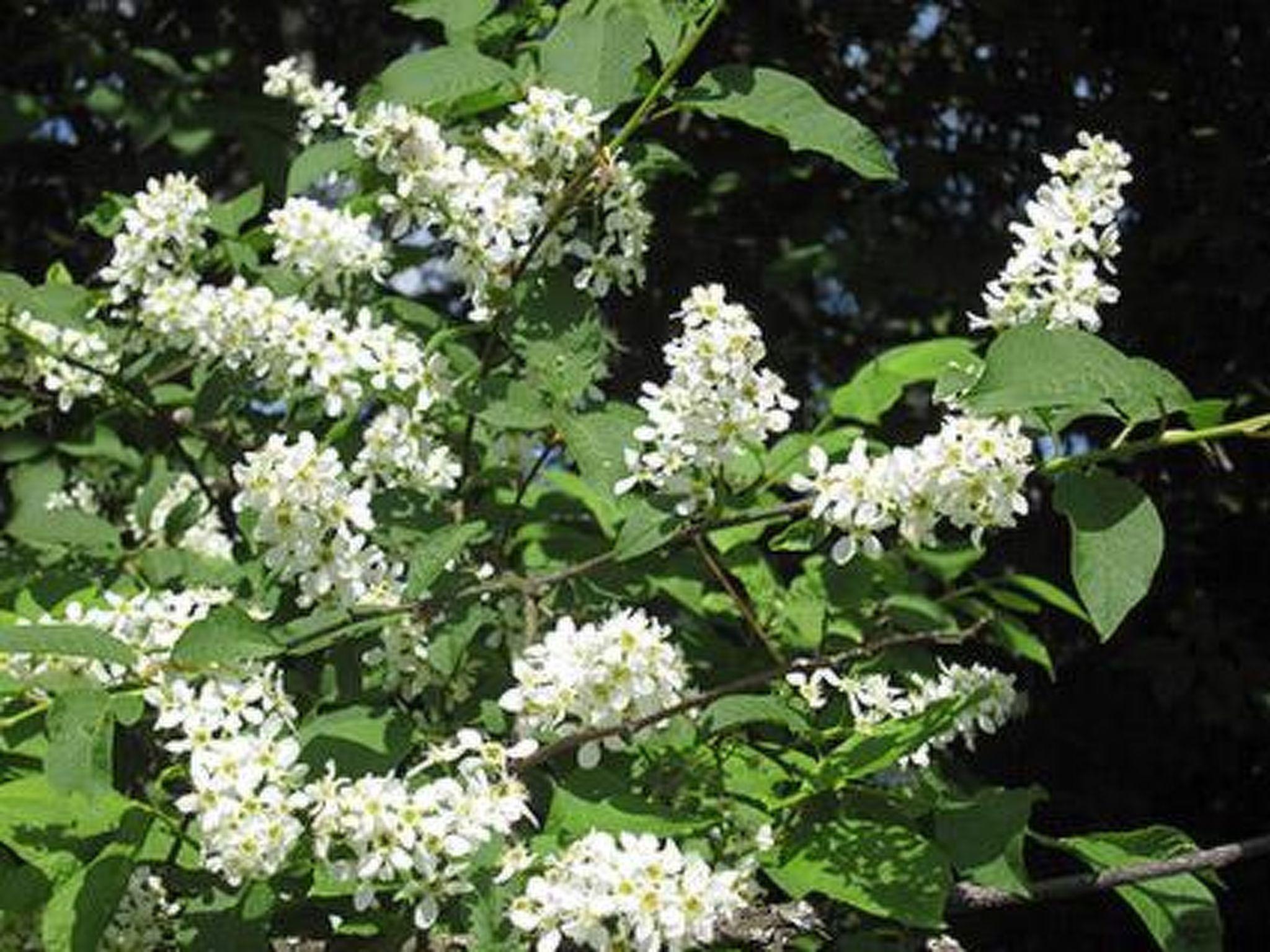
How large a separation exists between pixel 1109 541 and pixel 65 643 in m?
0.89

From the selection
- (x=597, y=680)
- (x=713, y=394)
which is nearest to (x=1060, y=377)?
(x=713, y=394)

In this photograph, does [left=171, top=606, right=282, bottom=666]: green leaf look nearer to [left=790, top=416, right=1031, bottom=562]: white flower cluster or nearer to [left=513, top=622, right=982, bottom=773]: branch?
[left=513, top=622, right=982, bottom=773]: branch

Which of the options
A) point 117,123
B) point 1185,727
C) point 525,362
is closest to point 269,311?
point 525,362

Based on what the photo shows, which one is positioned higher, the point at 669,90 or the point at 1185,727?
the point at 669,90

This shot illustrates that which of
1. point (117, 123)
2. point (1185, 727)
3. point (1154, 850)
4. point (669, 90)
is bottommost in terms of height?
point (1185, 727)

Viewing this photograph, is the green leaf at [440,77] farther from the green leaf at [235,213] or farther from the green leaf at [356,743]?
the green leaf at [356,743]

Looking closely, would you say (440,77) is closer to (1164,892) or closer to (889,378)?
(889,378)

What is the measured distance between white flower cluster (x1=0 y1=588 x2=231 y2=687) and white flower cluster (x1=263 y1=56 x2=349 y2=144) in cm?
71

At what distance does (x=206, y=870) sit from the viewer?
1.75 meters

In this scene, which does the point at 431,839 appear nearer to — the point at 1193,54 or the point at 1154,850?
the point at 1154,850

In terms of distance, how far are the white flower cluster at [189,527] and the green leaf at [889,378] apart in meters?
0.88

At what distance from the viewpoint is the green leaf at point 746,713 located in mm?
1755

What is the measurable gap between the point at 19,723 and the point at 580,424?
0.63 meters

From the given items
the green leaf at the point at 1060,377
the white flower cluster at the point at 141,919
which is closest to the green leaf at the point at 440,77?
the green leaf at the point at 1060,377
